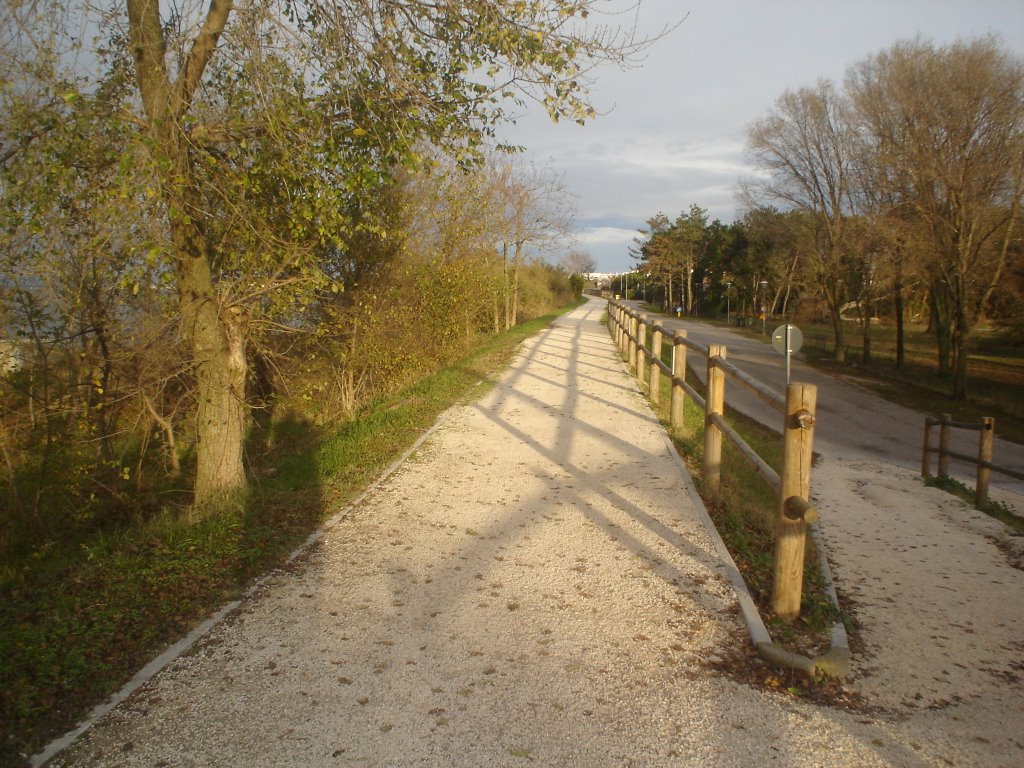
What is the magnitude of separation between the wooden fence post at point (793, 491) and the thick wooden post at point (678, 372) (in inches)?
177

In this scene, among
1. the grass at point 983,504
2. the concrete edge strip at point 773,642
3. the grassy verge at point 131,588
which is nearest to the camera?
the grassy verge at point 131,588

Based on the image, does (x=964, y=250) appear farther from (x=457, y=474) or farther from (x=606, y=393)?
(x=457, y=474)

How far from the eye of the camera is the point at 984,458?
9.40 m

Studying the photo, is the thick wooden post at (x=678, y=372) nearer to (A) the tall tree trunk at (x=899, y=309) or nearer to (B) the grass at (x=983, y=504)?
(B) the grass at (x=983, y=504)

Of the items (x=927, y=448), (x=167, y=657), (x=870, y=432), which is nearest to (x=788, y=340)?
(x=870, y=432)

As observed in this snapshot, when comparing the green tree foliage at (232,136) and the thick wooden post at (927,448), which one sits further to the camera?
the thick wooden post at (927,448)

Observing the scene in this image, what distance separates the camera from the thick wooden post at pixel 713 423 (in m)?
6.68

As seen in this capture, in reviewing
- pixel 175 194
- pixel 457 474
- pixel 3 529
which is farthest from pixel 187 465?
pixel 175 194

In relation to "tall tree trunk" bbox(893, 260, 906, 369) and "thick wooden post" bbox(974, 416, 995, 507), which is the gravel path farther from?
"tall tree trunk" bbox(893, 260, 906, 369)

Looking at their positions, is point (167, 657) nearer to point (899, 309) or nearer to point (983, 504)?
point (983, 504)

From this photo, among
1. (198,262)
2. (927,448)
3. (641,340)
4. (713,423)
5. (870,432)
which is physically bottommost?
(870,432)

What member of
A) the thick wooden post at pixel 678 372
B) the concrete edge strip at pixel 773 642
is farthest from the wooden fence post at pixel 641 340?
the concrete edge strip at pixel 773 642

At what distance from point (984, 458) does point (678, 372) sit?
392 cm

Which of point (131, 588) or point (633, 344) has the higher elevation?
point (633, 344)
